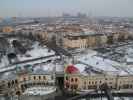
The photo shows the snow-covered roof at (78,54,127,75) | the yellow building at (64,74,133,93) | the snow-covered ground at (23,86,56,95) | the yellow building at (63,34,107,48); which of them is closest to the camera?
the snow-covered ground at (23,86,56,95)

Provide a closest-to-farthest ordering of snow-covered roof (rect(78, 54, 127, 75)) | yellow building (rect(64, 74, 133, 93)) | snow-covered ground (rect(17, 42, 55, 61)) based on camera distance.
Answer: yellow building (rect(64, 74, 133, 93))
snow-covered roof (rect(78, 54, 127, 75))
snow-covered ground (rect(17, 42, 55, 61))

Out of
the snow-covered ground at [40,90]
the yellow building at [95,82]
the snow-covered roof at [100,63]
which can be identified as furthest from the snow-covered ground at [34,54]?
the yellow building at [95,82]

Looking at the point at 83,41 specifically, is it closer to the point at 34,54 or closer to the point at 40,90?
the point at 34,54

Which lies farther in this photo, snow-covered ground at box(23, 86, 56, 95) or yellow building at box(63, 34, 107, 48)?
yellow building at box(63, 34, 107, 48)

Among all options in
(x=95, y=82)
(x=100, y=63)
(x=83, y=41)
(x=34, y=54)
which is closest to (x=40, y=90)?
(x=95, y=82)

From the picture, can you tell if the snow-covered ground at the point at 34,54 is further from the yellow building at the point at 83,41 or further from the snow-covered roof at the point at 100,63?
the snow-covered roof at the point at 100,63

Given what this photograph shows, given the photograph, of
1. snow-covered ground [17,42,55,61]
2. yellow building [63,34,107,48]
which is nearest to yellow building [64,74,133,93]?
snow-covered ground [17,42,55,61]

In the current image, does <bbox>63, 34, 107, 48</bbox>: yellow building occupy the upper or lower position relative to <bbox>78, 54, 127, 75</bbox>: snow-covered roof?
upper

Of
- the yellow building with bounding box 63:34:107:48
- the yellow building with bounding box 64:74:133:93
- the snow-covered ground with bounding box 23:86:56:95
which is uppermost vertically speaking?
the yellow building with bounding box 63:34:107:48

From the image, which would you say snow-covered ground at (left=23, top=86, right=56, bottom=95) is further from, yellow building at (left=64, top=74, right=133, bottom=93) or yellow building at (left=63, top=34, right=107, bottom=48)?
yellow building at (left=63, top=34, right=107, bottom=48)

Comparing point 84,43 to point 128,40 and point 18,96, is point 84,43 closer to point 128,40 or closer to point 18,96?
point 128,40
